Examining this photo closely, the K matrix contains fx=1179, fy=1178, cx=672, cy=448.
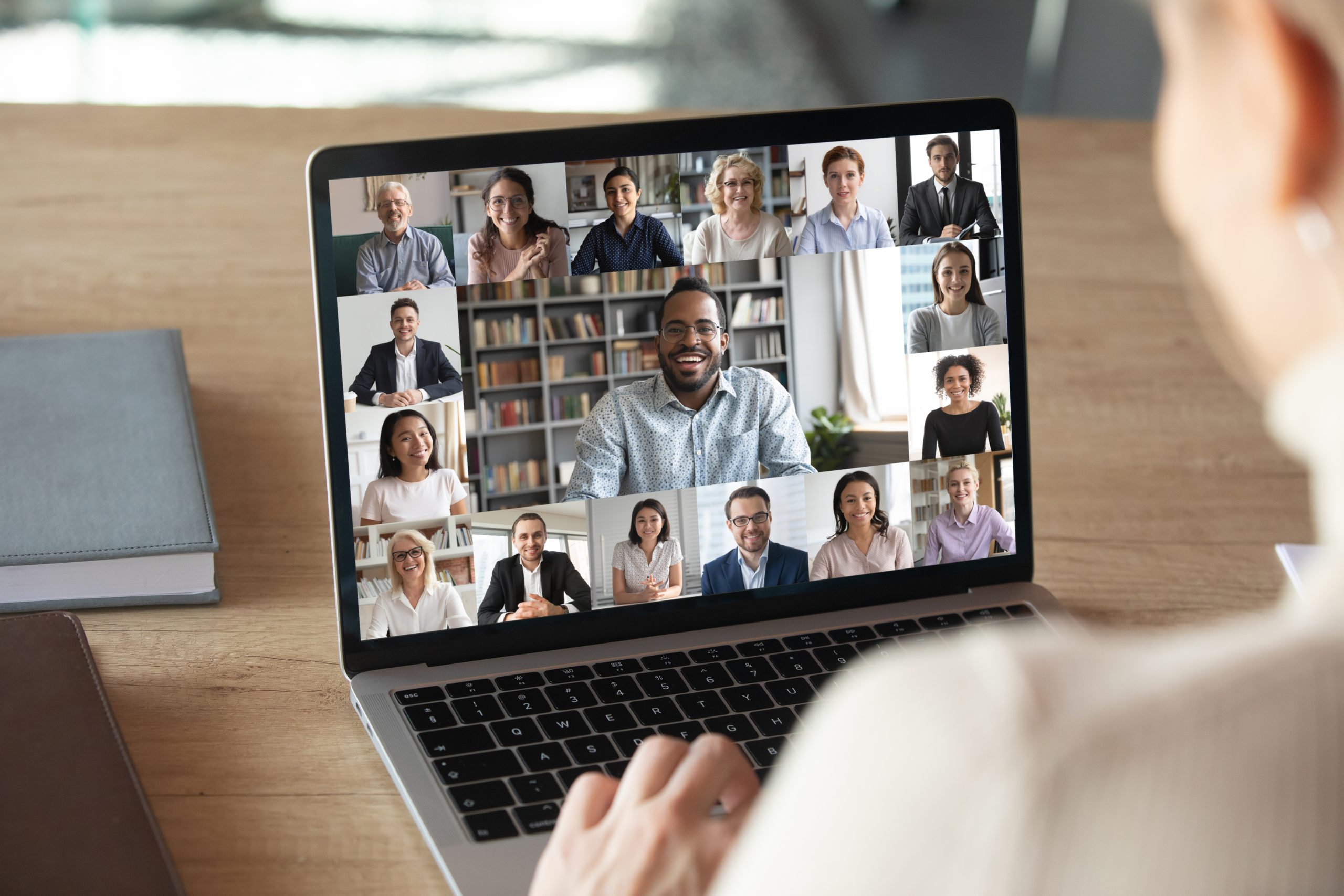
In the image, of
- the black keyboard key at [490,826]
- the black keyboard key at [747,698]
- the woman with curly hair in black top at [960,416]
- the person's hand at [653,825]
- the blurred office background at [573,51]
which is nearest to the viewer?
the person's hand at [653,825]

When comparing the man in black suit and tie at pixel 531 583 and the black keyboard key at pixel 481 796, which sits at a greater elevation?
the man in black suit and tie at pixel 531 583

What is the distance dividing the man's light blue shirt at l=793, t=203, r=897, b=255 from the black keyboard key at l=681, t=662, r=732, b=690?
0.25m

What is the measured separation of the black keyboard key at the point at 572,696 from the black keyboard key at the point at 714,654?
68 millimetres

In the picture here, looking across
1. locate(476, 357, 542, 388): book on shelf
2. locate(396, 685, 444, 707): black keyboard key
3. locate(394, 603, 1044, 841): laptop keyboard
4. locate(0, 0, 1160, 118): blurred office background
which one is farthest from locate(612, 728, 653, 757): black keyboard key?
locate(0, 0, 1160, 118): blurred office background

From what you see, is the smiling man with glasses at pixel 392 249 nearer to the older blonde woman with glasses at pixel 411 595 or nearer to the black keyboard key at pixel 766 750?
the older blonde woman with glasses at pixel 411 595

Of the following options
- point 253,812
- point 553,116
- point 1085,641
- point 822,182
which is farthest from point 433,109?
point 1085,641

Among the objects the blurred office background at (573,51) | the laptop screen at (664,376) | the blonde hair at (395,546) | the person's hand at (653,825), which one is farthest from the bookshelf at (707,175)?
the blurred office background at (573,51)

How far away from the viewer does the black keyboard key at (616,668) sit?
0.66 m

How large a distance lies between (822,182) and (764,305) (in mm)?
84

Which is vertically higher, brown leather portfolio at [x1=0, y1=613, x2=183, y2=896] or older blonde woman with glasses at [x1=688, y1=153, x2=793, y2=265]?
older blonde woman with glasses at [x1=688, y1=153, x2=793, y2=265]

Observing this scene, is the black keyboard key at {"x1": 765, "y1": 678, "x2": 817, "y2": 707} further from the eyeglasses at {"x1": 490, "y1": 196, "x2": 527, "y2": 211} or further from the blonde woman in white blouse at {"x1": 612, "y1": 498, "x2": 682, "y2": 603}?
the eyeglasses at {"x1": 490, "y1": 196, "x2": 527, "y2": 211}

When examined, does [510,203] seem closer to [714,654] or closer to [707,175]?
[707,175]

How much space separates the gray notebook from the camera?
750mm

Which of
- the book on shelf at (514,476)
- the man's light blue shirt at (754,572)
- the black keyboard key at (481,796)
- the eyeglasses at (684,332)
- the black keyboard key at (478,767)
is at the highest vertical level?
the eyeglasses at (684,332)
